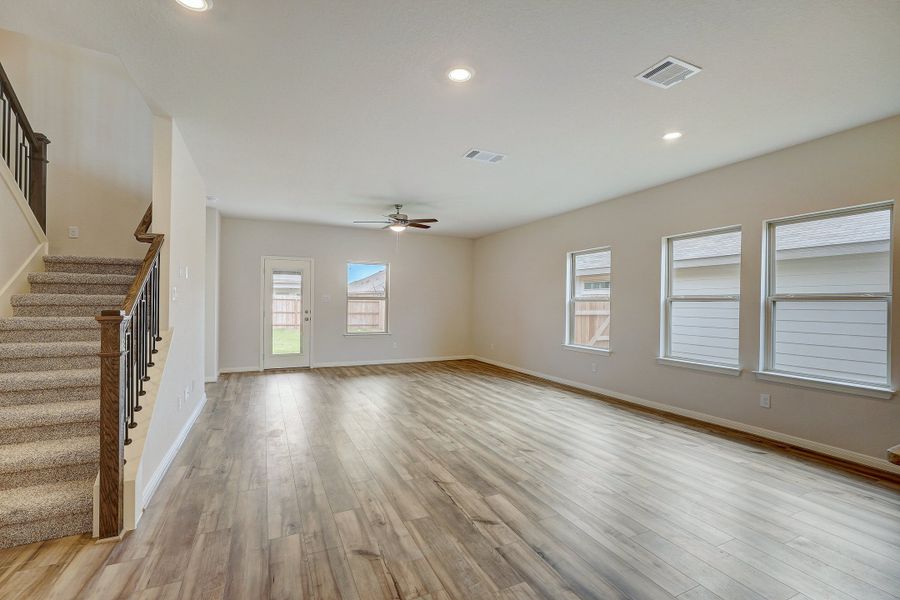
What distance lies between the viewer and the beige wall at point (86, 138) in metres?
4.21

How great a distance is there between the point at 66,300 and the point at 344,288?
15.7 feet

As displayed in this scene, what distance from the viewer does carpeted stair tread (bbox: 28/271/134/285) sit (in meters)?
3.33

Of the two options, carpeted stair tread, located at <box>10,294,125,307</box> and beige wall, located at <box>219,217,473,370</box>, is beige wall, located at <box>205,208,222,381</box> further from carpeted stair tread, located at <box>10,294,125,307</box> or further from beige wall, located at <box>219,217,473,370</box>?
carpeted stair tread, located at <box>10,294,125,307</box>

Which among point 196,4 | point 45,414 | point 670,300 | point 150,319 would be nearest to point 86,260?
point 150,319

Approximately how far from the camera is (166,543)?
210cm

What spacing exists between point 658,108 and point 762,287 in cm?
228

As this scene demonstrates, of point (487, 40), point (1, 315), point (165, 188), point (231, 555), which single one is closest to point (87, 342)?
point (1, 315)

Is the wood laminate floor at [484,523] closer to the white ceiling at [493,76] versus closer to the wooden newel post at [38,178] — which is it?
the wooden newel post at [38,178]

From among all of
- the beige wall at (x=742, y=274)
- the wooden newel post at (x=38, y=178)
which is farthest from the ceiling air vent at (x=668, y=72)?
the wooden newel post at (x=38, y=178)

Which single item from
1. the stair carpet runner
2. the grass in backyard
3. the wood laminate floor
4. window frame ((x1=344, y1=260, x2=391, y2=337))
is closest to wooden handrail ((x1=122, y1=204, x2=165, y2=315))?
the stair carpet runner

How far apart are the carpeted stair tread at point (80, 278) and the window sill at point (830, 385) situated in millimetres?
6179

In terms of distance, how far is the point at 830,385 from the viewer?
135 inches

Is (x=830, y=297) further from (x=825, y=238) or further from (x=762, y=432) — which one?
(x=762, y=432)

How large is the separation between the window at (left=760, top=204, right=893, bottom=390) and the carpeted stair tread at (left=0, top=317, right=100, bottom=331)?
5995mm
